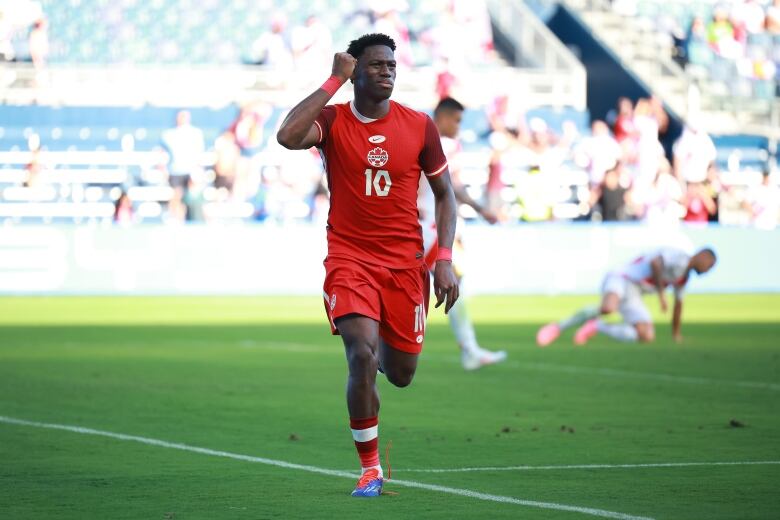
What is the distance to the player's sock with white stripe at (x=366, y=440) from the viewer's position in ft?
26.4

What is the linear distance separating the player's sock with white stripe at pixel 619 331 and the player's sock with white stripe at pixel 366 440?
11.4 m

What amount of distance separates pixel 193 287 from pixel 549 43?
12.7m

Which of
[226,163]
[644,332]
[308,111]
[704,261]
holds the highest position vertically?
[308,111]

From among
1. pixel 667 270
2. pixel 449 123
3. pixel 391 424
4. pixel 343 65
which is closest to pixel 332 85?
pixel 343 65

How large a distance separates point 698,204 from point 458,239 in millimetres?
18459

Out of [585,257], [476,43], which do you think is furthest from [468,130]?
[585,257]

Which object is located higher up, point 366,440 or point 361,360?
point 361,360

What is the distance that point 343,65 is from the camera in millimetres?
7980

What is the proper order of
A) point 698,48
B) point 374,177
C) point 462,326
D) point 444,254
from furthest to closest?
1. point 698,48
2. point 462,326
3. point 444,254
4. point 374,177

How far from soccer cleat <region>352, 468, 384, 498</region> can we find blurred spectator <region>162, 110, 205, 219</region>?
23.4 meters

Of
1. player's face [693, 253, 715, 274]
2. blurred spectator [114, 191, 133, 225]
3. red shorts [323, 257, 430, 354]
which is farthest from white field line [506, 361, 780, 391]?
blurred spectator [114, 191, 133, 225]

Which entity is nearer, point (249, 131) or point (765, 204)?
point (249, 131)

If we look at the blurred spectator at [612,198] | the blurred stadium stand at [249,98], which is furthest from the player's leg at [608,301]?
the blurred spectator at [612,198]

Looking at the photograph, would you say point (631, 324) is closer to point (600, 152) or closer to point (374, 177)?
point (374, 177)
